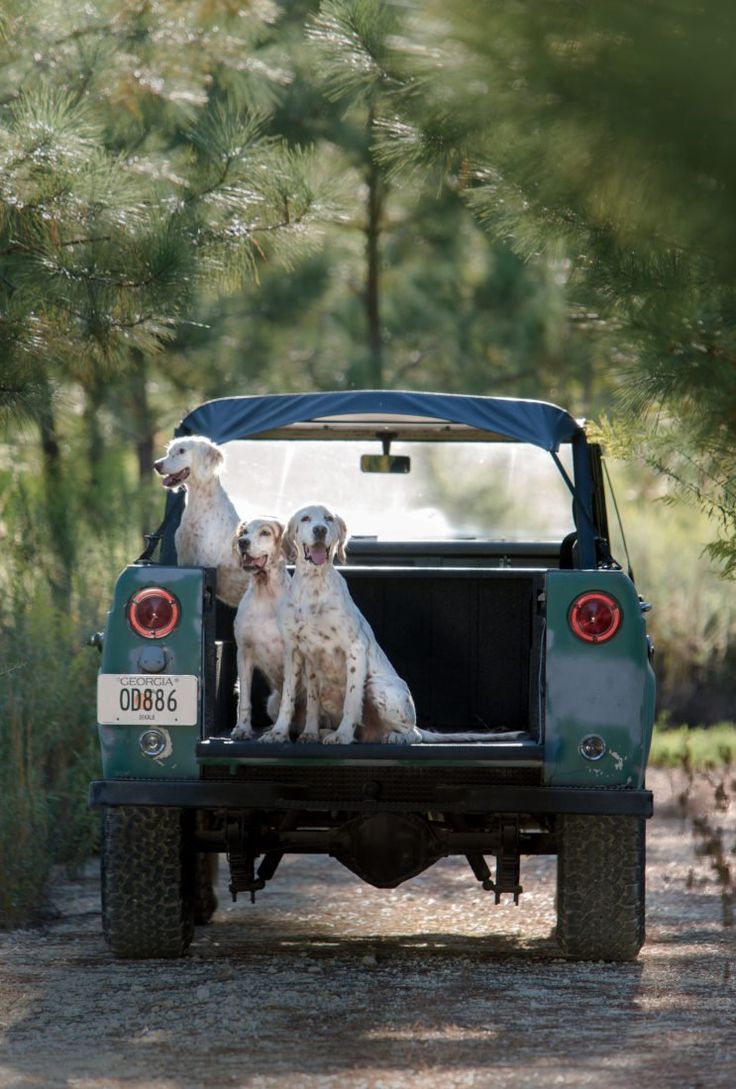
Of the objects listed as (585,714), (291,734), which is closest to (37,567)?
(291,734)

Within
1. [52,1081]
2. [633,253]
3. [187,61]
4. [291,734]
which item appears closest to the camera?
[52,1081]

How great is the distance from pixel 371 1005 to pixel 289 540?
1670 mm

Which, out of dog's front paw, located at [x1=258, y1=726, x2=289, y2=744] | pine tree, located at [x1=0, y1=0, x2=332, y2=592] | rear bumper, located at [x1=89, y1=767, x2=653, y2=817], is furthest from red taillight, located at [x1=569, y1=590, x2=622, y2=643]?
Result: pine tree, located at [x1=0, y1=0, x2=332, y2=592]

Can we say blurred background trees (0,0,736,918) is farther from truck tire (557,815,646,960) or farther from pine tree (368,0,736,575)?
truck tire (557,815,646,960)

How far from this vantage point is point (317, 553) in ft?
20.9

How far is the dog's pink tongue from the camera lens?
638cm

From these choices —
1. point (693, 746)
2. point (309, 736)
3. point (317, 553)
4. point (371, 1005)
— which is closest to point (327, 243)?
point (693, 746)

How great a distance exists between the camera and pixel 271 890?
9180 millimetres

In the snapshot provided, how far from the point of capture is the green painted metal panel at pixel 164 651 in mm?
6258

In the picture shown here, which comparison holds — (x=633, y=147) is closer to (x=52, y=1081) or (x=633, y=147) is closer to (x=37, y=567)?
(x=52, y=1081)

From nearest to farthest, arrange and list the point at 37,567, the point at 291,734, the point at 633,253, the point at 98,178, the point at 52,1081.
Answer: the point at 52,1081, the point at 633,253, the point at 291,734, the point at 98,178, the point at 37,567

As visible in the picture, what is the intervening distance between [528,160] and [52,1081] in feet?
9.27

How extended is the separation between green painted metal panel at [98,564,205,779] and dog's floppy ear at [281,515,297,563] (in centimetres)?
39

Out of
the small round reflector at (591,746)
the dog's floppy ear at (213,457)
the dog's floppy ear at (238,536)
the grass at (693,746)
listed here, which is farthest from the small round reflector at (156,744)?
the grass at (693,746)
